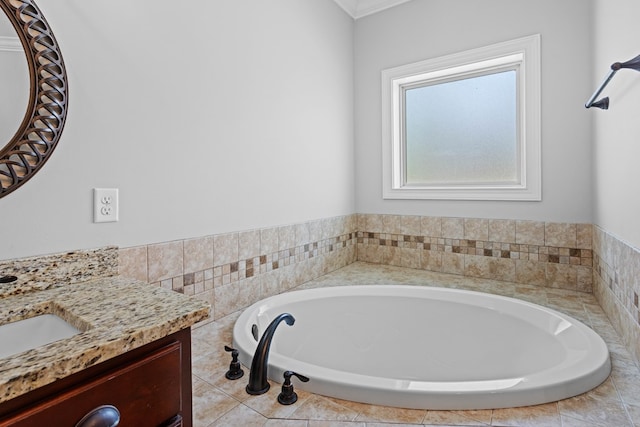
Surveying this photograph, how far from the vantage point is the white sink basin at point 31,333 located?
0.86m

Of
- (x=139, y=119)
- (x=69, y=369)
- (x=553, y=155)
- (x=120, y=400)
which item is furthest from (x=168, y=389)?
(x=553, y=155)

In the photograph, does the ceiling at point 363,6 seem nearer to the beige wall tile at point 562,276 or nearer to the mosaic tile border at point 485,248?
the mosaic tile border at point 485,248

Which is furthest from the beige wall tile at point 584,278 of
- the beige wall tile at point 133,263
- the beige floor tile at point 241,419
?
the beige wall tile at point 133,263

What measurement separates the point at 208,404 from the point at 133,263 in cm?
63

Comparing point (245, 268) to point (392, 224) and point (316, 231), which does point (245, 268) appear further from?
point (392, 224)

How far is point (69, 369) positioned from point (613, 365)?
157 cm

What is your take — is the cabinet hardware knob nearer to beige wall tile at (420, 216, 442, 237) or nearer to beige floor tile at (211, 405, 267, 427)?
beige floor tile at (211, 405, 267, 427)

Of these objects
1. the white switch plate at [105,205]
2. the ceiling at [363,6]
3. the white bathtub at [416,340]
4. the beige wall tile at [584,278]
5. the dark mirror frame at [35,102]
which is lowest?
the white bathtub at [416,340]

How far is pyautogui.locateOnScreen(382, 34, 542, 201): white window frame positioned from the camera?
2146 mm

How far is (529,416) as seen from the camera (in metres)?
0.94

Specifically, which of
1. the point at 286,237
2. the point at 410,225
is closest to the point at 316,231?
the point at 286,237

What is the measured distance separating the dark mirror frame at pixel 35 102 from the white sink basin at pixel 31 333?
39cm

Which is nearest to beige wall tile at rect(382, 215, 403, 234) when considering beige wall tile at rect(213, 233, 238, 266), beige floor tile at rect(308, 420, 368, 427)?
beige wall tile at rect(213, 233, 238, 266)

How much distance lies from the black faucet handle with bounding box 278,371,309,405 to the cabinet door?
33cm
